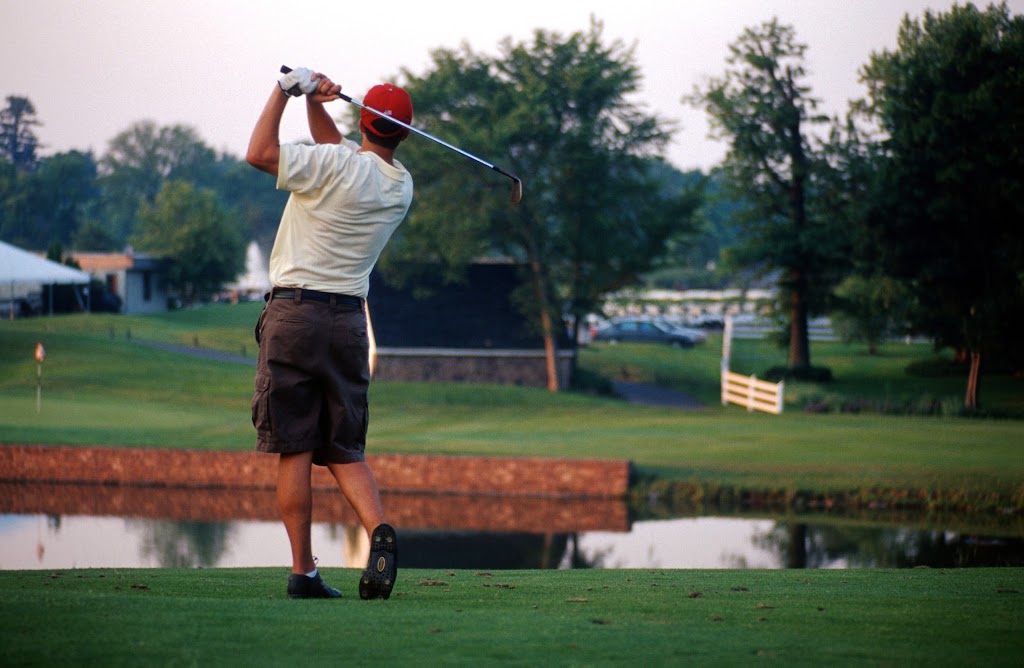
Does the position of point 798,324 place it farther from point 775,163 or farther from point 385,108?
point 385,108

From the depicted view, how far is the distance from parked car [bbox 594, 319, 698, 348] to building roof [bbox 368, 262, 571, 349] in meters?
17.0

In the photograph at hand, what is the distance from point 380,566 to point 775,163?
125 ft

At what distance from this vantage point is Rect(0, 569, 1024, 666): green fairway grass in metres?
3.89

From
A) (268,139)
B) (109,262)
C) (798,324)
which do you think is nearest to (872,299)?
(798,324)

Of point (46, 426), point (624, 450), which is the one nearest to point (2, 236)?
point (46, 426)

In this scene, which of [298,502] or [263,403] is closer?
[263,403]

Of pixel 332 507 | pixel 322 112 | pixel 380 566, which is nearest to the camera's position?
pixel 380 566

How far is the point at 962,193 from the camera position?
3203 cm

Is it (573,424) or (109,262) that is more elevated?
(109,262)

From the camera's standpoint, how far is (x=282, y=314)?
5332mm

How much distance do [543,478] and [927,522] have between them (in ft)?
16.3

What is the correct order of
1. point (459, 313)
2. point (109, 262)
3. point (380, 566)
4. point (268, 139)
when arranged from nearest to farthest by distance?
point (268, 139), point (380, 566), point (459, 313), point (109, 262)

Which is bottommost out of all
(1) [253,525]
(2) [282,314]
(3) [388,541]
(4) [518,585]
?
(1) [253,525]

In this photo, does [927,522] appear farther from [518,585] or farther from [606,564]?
[518,585]
